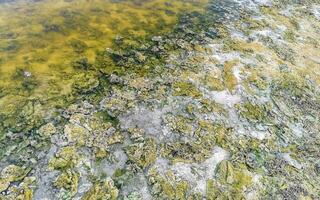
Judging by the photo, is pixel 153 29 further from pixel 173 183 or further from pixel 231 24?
pixel 173 183

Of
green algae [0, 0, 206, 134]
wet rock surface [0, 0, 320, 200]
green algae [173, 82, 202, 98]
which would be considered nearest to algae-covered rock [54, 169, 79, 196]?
wet rock surface [0, 0, 320, 200]

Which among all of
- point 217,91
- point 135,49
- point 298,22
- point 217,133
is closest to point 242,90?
point 217,91

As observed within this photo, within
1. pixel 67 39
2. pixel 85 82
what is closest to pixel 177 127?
pixel 85 82

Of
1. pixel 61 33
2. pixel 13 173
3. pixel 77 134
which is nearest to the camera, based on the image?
pixel 13 173

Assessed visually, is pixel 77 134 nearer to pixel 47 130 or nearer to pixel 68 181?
pixel 47 130

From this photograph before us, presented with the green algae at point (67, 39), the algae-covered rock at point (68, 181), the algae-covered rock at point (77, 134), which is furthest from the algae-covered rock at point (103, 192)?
the green algae at point (67, 39)

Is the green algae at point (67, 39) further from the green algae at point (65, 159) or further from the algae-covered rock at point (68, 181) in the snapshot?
the algae-covered rock at point (68, 181)
